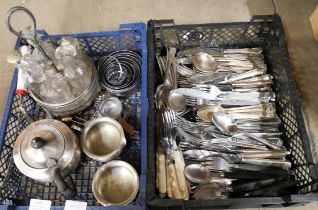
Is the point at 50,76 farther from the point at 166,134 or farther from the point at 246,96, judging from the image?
the point at 246,96

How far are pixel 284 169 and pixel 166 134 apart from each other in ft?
1.36

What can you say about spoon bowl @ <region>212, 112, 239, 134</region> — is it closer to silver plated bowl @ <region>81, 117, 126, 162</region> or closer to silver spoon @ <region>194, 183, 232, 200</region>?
silver spoon @ <region>194, 183, 232, 200</region>

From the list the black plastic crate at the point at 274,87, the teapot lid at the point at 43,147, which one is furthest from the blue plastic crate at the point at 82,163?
the teapot lid at the point at 43,147

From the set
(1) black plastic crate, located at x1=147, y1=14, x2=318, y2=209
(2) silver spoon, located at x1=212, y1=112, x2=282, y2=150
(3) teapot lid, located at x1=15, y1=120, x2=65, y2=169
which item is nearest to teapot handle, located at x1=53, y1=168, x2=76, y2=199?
(3) teapot lid, located at x1=15, y1=120, x2=65, y2=169

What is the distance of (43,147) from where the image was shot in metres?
0.89

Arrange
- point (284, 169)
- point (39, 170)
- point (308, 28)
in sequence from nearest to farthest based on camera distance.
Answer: point (39, 170)
point (284, 169)
point (308, 28)

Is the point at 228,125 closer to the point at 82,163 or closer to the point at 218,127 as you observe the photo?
the point at 218,127

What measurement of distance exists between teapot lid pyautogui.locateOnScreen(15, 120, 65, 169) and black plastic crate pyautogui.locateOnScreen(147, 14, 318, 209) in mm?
286

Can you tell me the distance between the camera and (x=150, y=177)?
93cm

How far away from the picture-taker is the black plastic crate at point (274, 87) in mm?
900

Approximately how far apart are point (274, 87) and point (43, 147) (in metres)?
0.88

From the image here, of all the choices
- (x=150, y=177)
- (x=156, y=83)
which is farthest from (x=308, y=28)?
(x=150, y=177)

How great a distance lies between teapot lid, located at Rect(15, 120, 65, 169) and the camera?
0.90 m

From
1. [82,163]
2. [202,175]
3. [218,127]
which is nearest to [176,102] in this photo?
[218,127]
